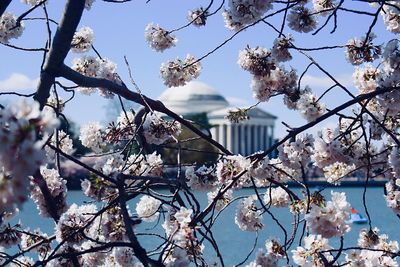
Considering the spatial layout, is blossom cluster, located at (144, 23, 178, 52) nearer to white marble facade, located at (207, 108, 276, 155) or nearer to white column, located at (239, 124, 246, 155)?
white marble facade, located at (207, 108, 276, 155)

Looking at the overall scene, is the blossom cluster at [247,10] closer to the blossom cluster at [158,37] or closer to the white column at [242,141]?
the blossom cluster at [158,37]

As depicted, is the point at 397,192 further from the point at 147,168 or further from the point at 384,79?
the point at 147,168

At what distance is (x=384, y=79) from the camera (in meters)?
2.93

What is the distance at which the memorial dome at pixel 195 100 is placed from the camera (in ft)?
213

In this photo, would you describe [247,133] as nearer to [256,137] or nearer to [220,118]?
[256,137]

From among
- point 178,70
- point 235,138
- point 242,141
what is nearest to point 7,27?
point 178,70

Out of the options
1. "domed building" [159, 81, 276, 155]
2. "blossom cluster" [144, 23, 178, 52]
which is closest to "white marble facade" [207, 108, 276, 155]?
"domed building" [159, 81, 276, 155]

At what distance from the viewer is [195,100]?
6712 centimetres

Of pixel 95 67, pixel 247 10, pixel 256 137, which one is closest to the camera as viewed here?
pixel 247 10

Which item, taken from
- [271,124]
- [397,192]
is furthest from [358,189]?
[397,192]

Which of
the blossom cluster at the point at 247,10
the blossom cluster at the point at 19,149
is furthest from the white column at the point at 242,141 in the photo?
the blossom cluster at the point at 19,149

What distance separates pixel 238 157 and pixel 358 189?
5213 cm

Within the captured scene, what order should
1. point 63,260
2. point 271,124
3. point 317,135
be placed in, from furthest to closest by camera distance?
point 271,124 → point 317,135 → point 63,260

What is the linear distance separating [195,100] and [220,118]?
8340 millimetres
